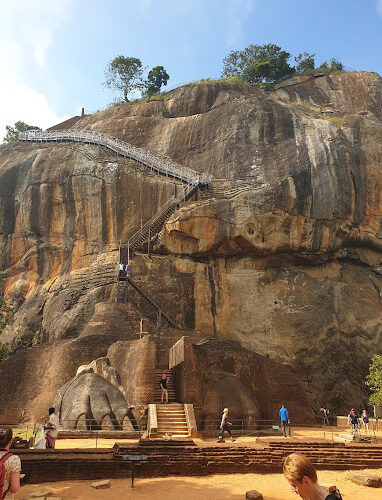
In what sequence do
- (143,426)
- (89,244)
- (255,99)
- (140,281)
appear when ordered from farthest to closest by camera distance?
(255,99), (89,244), (140,281), (143,426)

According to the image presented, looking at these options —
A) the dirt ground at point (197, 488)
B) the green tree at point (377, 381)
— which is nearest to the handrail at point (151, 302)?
the green tree at point (377, 381)

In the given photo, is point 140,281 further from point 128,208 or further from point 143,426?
point 143,426

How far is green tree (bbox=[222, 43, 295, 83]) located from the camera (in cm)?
4591

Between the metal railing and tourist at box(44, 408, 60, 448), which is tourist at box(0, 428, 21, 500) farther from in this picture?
the metal railing

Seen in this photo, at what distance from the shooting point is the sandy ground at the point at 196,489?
8.51 m

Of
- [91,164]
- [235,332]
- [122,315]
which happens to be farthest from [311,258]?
[91,164]

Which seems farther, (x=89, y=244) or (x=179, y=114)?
(x=179, y=114)

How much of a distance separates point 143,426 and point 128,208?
18966 millimetres

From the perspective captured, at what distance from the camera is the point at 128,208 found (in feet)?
105

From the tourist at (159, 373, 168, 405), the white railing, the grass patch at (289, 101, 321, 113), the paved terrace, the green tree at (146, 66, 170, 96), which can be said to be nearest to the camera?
the paved terrace

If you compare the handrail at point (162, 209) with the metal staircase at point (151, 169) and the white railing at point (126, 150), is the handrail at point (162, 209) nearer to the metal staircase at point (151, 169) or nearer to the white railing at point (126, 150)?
the metal staircase at point (151, 169)

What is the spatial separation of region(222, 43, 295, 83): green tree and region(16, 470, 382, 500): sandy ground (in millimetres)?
41599

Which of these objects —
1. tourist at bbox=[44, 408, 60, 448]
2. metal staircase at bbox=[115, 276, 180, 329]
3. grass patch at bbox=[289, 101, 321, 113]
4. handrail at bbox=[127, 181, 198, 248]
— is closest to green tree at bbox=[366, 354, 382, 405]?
metal staircase at bbox=[115, 276, 180, 329]

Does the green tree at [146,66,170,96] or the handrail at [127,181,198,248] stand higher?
the green tree at [146,66,170,96]
